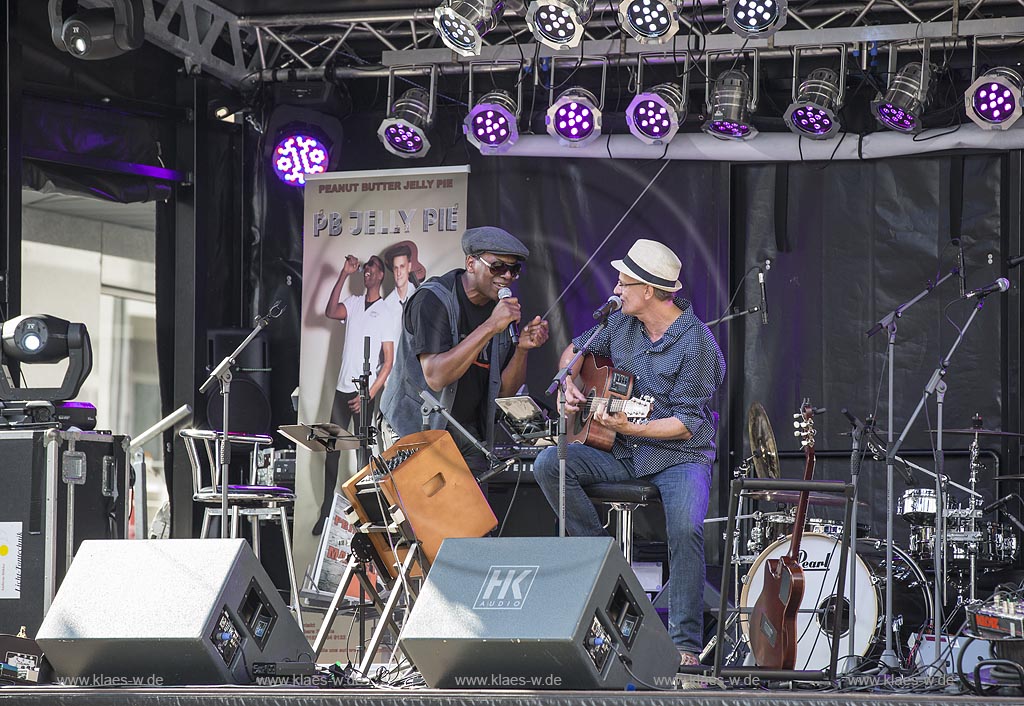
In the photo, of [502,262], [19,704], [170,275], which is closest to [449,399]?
[502,262]

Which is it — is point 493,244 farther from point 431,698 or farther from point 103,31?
point 431,698

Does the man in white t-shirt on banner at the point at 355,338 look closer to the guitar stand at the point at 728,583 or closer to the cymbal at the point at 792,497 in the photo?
the cymbal at the point at 792,497

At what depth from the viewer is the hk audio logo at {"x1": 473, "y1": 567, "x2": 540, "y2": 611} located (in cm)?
392

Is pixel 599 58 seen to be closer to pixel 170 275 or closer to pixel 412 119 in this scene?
pixel 412 119

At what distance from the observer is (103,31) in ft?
23.2

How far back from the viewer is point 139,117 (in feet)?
28.9

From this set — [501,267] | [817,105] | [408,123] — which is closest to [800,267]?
[817,105]

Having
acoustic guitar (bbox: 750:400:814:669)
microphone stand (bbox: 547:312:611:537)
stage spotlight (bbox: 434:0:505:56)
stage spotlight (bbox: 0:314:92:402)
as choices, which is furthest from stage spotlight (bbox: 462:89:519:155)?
acoustic guitar (bbox: 750:400:814:669)

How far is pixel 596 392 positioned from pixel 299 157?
12.9 feet

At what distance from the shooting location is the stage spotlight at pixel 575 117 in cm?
818

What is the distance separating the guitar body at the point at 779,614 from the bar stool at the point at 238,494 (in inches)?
138

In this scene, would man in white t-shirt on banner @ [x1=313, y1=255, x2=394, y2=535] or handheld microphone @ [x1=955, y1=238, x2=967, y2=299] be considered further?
man in white t-shirt on banner @ [x1=313, y1=255, x2=394, y2=535]

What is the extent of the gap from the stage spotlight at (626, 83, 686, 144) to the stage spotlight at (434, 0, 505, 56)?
113cm

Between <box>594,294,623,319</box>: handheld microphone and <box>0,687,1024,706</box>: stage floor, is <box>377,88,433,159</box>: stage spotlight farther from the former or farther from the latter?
<box>0,687,1024,706</box>: stage floor
